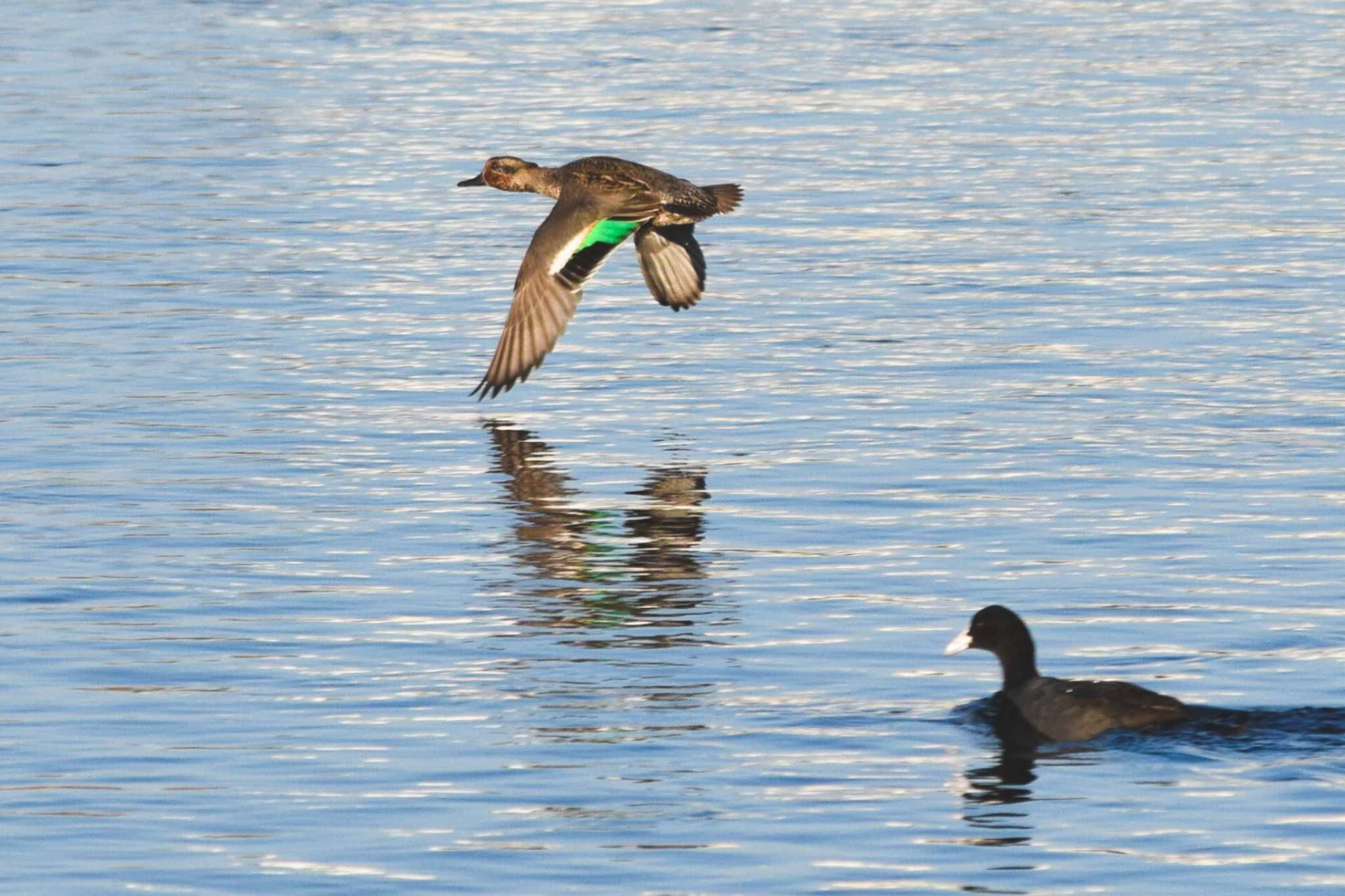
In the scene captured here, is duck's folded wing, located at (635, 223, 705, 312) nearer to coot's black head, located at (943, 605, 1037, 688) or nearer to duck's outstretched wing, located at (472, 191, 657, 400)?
duck's outstretched wing, located at (472, 191, 657, 400)

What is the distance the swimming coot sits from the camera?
10.7m

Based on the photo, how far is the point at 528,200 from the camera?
29781 mm

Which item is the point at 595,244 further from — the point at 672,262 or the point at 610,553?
the point at 610,553

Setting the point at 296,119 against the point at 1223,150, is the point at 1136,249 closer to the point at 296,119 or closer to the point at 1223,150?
the point at 1223,150

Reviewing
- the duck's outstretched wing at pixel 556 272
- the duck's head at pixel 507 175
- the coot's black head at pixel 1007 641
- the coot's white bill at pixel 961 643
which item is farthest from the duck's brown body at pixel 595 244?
the coot's black head at pixel 1007 641

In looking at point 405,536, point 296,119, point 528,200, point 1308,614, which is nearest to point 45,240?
point 528,200

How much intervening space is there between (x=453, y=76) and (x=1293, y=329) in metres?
19.0

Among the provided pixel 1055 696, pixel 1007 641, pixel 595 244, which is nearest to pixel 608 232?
pixel 595 244

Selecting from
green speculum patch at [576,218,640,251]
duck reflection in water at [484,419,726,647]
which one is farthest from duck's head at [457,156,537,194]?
duck reflection in water at [484,419,726,647]

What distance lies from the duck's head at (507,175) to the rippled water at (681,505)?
1175 mm

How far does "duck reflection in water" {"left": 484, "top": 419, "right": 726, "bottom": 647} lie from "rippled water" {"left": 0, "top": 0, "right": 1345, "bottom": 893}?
46 millimetres

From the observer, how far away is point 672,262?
62.3 feet

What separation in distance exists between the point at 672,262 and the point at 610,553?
508cm

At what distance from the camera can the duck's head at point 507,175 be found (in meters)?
20.3
